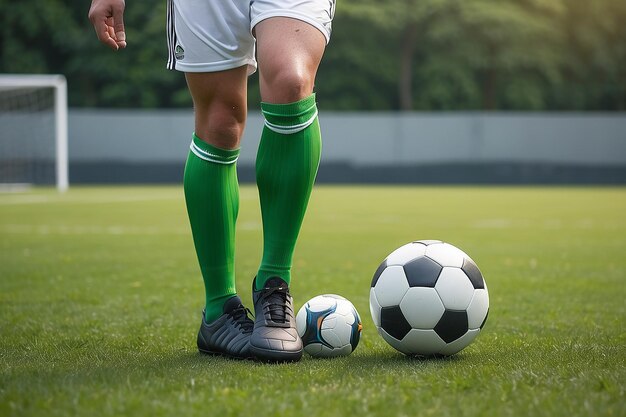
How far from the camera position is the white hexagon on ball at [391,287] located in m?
2.96

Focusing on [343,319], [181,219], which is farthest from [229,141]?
[181,219]

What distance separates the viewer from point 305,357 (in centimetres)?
293

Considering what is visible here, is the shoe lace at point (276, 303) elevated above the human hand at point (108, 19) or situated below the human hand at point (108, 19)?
below

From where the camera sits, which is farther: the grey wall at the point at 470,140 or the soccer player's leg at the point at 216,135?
the grey wall at the point at 470,140

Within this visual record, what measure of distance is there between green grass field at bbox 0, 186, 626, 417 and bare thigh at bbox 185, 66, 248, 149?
29.7 inches

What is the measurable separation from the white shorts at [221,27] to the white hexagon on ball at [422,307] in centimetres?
90

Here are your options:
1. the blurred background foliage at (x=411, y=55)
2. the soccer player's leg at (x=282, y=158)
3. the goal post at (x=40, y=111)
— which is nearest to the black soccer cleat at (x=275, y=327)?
the soccer player's leg at (x=282, y=158)

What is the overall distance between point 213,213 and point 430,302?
2.62 ft

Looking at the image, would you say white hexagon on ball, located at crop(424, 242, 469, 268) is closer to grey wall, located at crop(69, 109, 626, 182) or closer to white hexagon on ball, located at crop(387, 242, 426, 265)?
white hexagon on ball, located at crop(387, 242, 426, 265)

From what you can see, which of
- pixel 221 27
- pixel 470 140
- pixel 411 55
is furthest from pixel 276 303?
pixel 411 55

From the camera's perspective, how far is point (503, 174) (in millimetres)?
30078

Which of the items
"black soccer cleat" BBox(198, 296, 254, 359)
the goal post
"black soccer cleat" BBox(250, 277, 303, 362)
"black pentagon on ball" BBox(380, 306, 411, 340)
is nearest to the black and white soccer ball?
"black pentagon on ball" BBox(380, 306, 411, 340)

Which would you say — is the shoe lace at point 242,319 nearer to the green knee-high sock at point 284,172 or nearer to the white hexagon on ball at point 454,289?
the green knee-high sock at point 284,172

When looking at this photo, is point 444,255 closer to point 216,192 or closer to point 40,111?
point 216,192
